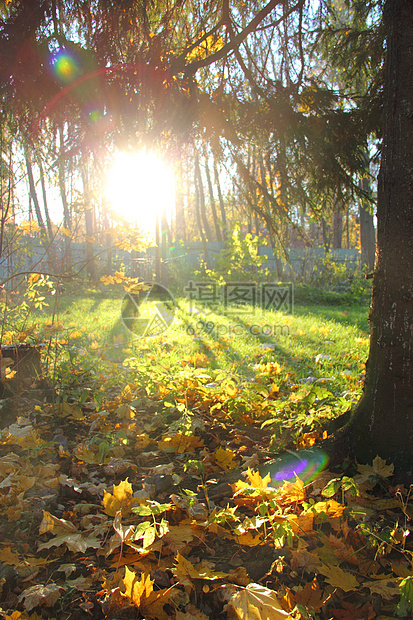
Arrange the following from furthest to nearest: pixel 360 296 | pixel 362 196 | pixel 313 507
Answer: pixel 360 296, pixel 362 196, pixel 313 507

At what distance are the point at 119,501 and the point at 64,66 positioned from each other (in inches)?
108

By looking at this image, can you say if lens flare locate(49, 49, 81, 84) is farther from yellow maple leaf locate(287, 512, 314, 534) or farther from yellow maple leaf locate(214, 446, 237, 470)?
yellow maple leaf locate(287, 512, 314, 534)

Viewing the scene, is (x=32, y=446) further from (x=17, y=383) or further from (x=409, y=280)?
(x=409, y=280)

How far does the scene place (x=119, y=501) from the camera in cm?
161

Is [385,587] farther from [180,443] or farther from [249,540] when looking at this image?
[180,443]

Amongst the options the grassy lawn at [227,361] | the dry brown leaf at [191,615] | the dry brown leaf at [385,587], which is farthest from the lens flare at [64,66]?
the dry brown leaf at [385,587]

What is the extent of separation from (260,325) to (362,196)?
356cm

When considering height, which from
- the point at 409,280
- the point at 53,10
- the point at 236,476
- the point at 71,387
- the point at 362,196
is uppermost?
the point at 53,10

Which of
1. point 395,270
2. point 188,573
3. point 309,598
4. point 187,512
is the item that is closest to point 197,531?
point 187,512

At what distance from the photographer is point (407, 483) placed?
1.65 meters

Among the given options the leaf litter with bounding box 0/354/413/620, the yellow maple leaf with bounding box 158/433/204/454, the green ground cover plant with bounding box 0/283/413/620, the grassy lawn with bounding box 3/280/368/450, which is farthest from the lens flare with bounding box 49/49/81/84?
the yellow maple leaf with bounding box 158/433/204/454

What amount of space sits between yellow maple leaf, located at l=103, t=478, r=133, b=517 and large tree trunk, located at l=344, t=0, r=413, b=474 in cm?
106

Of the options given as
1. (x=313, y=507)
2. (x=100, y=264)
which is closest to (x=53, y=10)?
(x=313, y=507)

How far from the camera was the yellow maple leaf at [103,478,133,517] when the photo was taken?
1.60 meters
